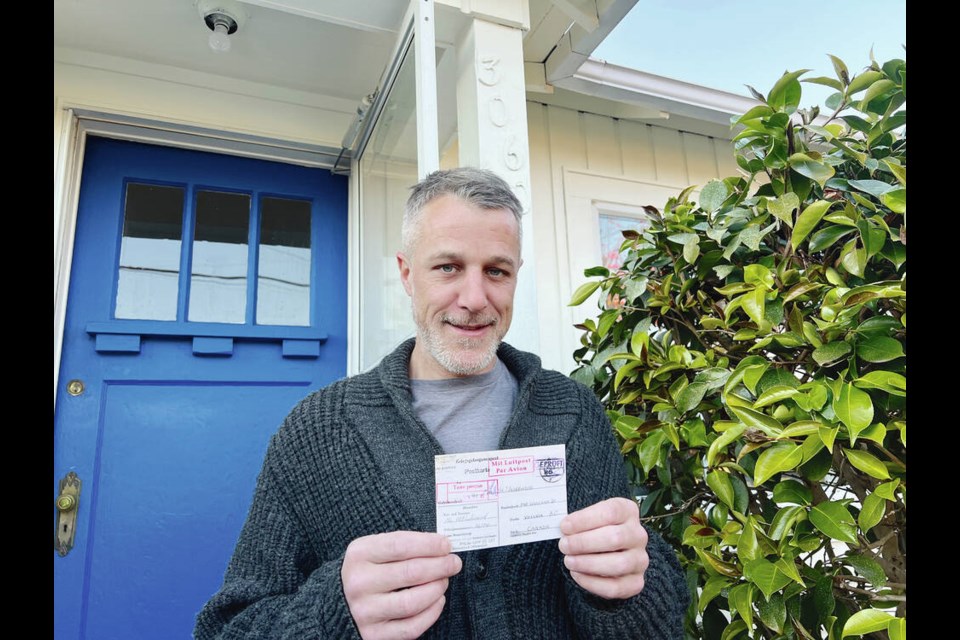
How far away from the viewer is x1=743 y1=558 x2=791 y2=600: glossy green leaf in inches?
33.9

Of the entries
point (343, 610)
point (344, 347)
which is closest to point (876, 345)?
point (343, 610)

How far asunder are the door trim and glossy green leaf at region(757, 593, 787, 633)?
1990 millimetres

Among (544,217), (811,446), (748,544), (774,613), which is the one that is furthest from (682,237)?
(544,217)

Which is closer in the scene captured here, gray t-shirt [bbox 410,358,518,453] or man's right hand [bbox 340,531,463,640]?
man's right hand [bbox 340,531,463,640]

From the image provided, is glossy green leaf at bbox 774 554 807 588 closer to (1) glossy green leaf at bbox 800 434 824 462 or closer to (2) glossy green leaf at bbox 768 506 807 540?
(2) glossy green leaf at bbox 768 506 807 540

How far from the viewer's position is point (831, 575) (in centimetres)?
94

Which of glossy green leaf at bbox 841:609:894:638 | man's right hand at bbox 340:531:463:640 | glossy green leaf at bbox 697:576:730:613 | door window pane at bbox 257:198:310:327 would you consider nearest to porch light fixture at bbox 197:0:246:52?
door window pane at bbox 257:198:310:327

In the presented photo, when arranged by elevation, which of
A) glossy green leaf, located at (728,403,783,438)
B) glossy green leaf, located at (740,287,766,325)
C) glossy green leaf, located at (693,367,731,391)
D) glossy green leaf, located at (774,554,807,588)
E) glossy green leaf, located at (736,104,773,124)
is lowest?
glossy green leaf, located at (774,554,807,588)

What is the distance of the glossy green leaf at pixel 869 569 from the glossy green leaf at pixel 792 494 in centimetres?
12

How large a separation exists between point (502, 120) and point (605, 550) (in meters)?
1.16

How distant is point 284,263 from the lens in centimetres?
213

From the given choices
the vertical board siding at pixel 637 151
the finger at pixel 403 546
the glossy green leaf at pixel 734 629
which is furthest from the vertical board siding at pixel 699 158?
the finger at pixel 403 546

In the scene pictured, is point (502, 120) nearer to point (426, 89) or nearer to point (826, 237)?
point (426, 89)

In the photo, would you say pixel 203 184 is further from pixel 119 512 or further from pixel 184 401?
pixel 119 512
